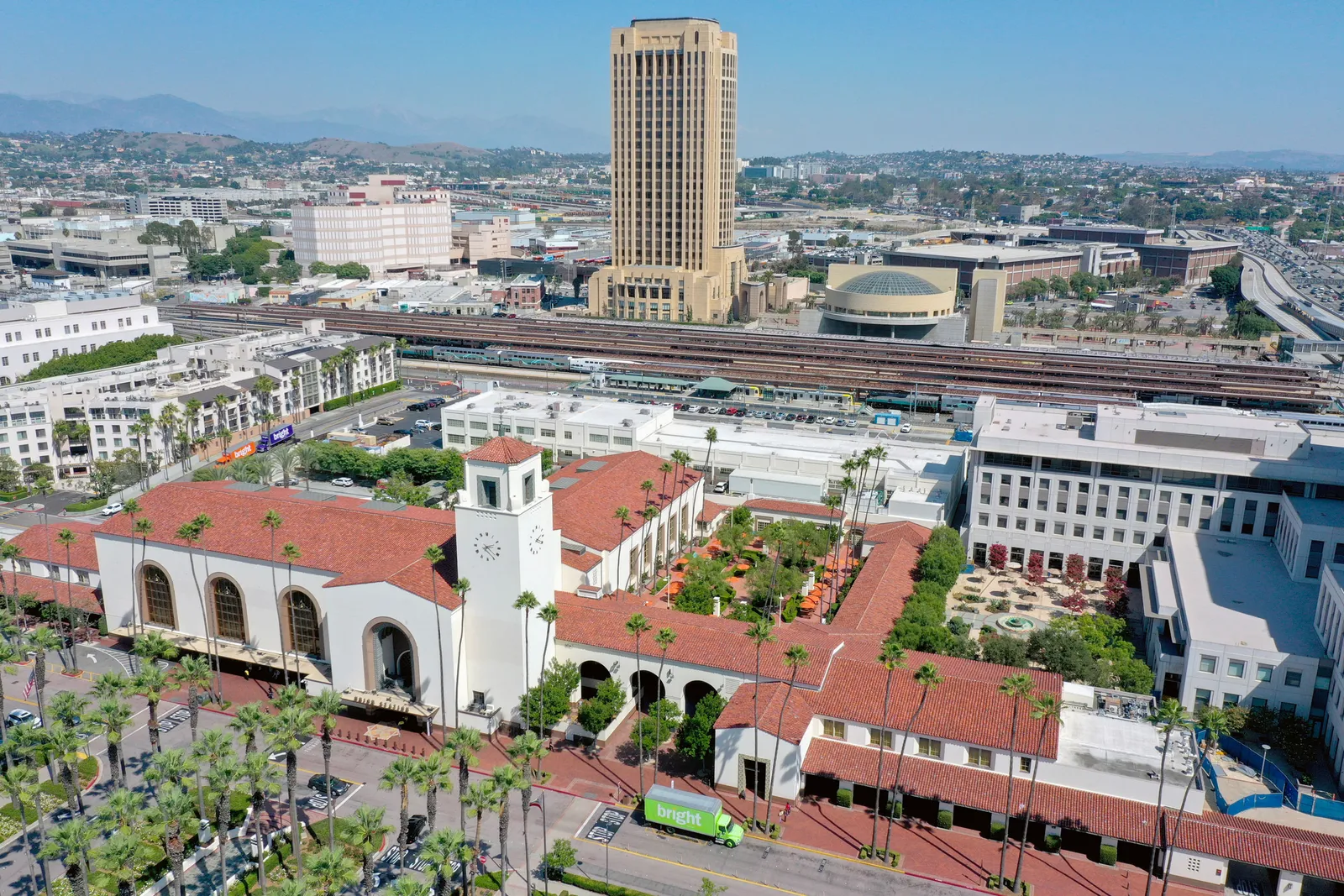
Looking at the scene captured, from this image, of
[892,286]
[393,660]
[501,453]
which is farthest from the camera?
[892,286]

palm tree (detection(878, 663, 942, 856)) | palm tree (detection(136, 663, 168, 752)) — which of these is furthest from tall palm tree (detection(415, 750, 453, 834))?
palm tree (detection(878, 663, 942, 856))

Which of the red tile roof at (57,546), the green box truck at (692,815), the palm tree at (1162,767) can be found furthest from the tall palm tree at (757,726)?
the red tile roof at (57,546)

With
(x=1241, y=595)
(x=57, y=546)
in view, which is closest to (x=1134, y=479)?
(x=1241, y=595)

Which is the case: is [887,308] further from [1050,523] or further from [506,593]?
[506,593]

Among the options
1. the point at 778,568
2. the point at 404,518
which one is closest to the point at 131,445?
the point at 404,518

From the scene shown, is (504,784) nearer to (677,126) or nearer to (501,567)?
(501,567)
